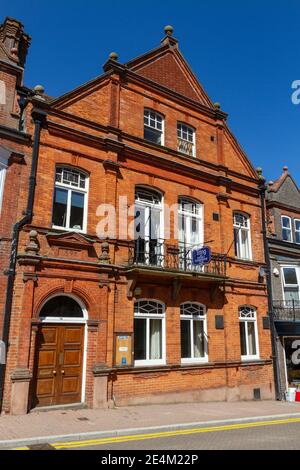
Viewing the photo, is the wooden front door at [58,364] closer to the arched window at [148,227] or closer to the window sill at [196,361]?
the arched window at [148,227]

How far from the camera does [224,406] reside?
13.0 meters

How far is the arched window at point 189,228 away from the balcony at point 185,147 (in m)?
2.17

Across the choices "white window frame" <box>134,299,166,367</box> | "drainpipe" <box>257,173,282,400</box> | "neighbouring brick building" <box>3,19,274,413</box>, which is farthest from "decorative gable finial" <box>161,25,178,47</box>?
"white window frame" <box>134,299,166,367</box>

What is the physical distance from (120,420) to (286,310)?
1092 cm

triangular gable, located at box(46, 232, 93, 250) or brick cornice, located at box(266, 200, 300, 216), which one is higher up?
brick cornice, located at box(266, 200, 300, 216)

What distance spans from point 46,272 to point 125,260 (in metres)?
2.81

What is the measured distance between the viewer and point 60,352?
11.2 m

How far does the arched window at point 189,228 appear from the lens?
14.5 metres

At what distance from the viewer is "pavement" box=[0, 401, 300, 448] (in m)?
8.03

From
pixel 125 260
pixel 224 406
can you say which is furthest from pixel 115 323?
pixel 224 406

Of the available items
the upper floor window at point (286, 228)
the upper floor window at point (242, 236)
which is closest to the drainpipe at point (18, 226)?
the upper floor window at point (242, 236)

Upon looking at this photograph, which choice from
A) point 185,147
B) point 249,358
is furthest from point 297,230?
point 185,147

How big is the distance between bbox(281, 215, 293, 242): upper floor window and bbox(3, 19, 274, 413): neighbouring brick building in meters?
2.47

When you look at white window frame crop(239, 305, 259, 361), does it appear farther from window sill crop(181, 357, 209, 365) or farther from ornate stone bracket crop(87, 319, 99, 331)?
ornate stone bracket crop(87, 319, 99, 331)
